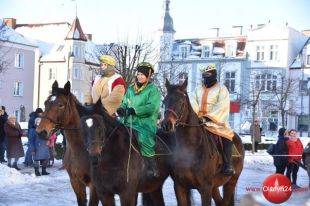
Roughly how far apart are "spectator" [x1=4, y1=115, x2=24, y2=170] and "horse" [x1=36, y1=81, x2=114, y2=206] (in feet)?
31.1

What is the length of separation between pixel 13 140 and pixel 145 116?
404 inches

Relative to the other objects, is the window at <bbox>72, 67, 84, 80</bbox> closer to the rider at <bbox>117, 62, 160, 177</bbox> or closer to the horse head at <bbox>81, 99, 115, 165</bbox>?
the rider at <bbox>117, 62, 160, 177</bbox>

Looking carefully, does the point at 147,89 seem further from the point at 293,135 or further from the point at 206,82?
the point at 293,135

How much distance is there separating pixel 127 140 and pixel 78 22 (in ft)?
175

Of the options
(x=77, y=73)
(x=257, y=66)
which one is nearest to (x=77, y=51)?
(x=77, y=73)

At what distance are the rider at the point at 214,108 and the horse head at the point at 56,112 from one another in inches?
87.5

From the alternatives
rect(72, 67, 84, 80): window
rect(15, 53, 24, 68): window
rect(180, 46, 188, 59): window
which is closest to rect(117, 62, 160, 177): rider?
rect(15, 53, 24, 68): window

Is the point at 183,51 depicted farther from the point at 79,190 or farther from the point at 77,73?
the point at 79,190

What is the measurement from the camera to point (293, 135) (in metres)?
17.3

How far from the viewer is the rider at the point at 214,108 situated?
29.7ft

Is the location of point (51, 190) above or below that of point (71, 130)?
below

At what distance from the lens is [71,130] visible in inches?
319

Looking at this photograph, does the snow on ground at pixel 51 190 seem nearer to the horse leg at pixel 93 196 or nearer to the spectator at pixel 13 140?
the spectator at pixel 13 140

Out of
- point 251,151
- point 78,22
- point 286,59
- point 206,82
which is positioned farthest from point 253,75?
point 206,82
